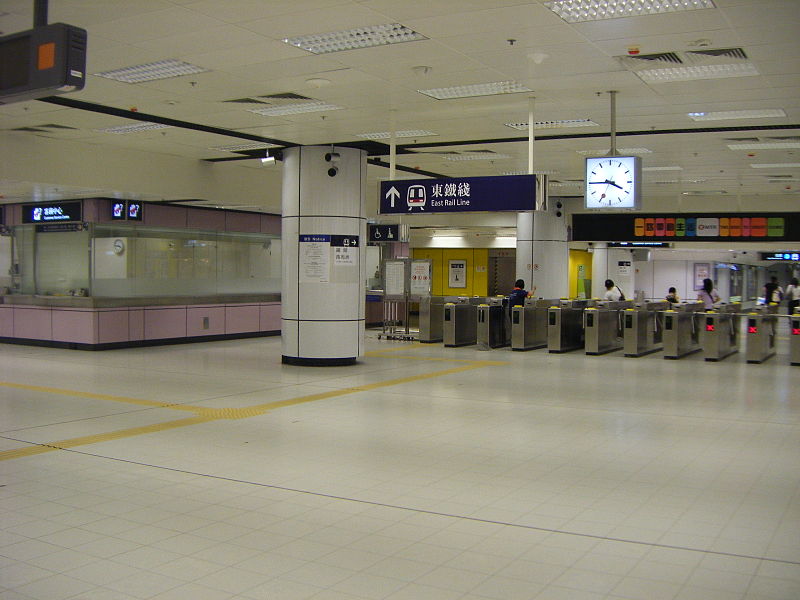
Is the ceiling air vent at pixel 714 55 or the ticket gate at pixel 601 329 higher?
the ceiling air vent at pixel 714 55

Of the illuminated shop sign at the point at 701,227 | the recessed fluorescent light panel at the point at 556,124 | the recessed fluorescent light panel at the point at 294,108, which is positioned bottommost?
the illuminated shop sign at the point at 701,227

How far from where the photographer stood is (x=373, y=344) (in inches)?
651

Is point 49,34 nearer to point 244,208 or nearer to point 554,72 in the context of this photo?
point 554,72

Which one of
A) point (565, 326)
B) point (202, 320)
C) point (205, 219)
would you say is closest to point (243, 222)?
point (205, 219)

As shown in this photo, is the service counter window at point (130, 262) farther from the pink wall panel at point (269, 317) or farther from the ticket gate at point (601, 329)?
the ticket gate at point (601, 329)

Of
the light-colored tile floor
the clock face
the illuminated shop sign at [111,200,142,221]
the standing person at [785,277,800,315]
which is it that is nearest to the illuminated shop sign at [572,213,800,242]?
the standing person at [785,277,800,315]

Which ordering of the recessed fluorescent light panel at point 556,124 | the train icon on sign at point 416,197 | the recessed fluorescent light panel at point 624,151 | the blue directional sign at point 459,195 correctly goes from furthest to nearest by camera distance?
the recessed fluorescent light panel at point 624,151
the train icon on sign at point 416,197
the recessed fluorescent light panel at point 556,124
the blue directional sign at point 459,195

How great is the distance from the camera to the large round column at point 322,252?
12.1 metres

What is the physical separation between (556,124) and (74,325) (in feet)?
32.7

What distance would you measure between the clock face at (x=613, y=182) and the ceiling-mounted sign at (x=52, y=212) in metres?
10.5

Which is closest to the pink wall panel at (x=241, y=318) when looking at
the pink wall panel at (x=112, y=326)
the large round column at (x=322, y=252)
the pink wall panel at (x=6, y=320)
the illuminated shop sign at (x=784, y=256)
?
the pink wall panel at (x=112, y=326)

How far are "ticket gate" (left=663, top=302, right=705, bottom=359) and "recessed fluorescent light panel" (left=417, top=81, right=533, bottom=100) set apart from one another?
694 cm

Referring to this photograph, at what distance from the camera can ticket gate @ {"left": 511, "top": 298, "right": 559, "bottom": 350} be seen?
15453mm

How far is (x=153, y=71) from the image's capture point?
8.30 metres
